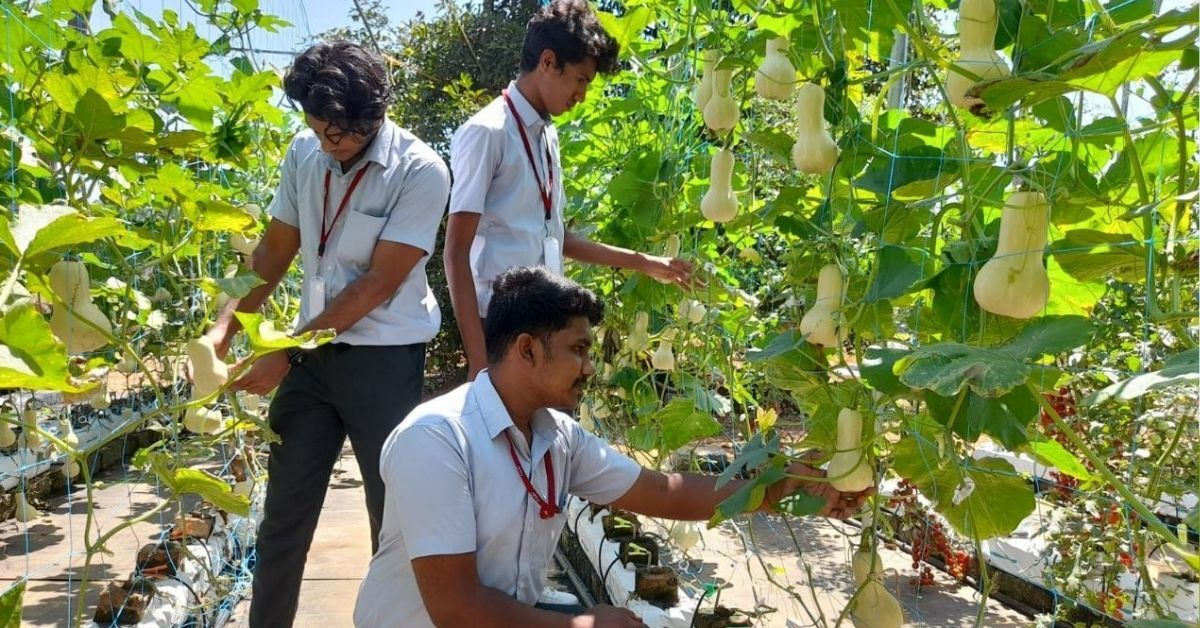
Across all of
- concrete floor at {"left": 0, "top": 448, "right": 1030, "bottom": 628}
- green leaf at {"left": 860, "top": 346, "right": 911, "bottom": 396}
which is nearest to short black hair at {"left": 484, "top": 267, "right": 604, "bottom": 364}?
green leaf at {"left": 860, "top": 346, "right": 911, "bottom": 396}

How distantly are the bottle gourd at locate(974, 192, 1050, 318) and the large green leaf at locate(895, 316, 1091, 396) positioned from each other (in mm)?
27

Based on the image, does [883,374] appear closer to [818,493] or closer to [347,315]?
[818,493]

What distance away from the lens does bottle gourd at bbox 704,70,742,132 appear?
1404mm

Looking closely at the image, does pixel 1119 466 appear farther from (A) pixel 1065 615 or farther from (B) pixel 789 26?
(B) pixel 789 26

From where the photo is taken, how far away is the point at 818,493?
1.26m

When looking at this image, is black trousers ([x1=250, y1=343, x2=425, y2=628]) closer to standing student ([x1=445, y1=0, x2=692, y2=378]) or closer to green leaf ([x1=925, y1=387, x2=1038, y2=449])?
standing student ([x1=445, y1=0, x2=692, y2=378])

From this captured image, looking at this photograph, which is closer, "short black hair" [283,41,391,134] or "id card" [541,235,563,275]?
"short black hair" [283,41,391,134]

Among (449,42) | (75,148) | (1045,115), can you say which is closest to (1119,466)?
(1045,115)

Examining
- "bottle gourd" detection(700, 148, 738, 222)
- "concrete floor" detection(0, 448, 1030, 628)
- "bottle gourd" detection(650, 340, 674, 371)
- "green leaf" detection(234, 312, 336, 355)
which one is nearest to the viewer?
"green leaf" detection(234, 312, 336, 355)

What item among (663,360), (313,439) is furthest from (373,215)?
(663,360)

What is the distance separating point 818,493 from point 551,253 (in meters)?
0.86

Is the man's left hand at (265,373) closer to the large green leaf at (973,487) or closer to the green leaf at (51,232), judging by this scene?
the green leaf at (51,232)

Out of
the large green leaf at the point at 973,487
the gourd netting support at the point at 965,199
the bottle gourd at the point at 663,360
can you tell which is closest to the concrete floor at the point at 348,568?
the gourd netting support at the point at 965,199

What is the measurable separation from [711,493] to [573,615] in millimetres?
276
